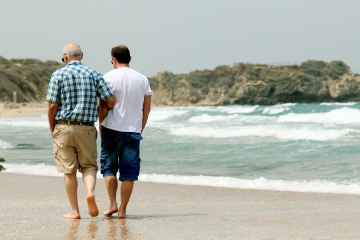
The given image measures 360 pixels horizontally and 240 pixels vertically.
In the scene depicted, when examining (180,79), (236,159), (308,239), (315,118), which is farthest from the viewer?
(180,79)

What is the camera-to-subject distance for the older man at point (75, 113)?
609 centimetres

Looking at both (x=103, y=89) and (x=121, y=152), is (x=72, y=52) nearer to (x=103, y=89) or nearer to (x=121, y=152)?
(x=103, y=89)

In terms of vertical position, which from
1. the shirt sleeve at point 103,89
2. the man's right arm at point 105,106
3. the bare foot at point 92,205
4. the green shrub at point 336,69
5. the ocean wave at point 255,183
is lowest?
the green shrub at point 336,69

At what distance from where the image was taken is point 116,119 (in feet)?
21.0

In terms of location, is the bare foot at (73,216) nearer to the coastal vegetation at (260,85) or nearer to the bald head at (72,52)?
the bald head at (72,52)

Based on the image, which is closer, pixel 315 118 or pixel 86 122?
pixel 86 122

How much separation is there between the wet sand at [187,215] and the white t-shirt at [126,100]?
33.2 inches

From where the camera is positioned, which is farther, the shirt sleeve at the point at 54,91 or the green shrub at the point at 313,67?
the green shrub at the point at 313,67

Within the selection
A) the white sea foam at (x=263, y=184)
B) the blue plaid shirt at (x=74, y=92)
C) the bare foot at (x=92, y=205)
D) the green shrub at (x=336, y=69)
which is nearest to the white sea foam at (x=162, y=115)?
the white sea foam at (x=263, y=184)

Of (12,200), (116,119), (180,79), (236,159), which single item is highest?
(116,119)

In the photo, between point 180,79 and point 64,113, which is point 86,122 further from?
point 180,79

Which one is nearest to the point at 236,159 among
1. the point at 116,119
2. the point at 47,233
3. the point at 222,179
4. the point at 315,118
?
the point at 222,179

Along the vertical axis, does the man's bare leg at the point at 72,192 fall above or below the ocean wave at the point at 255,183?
above

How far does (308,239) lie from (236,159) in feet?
31.9
